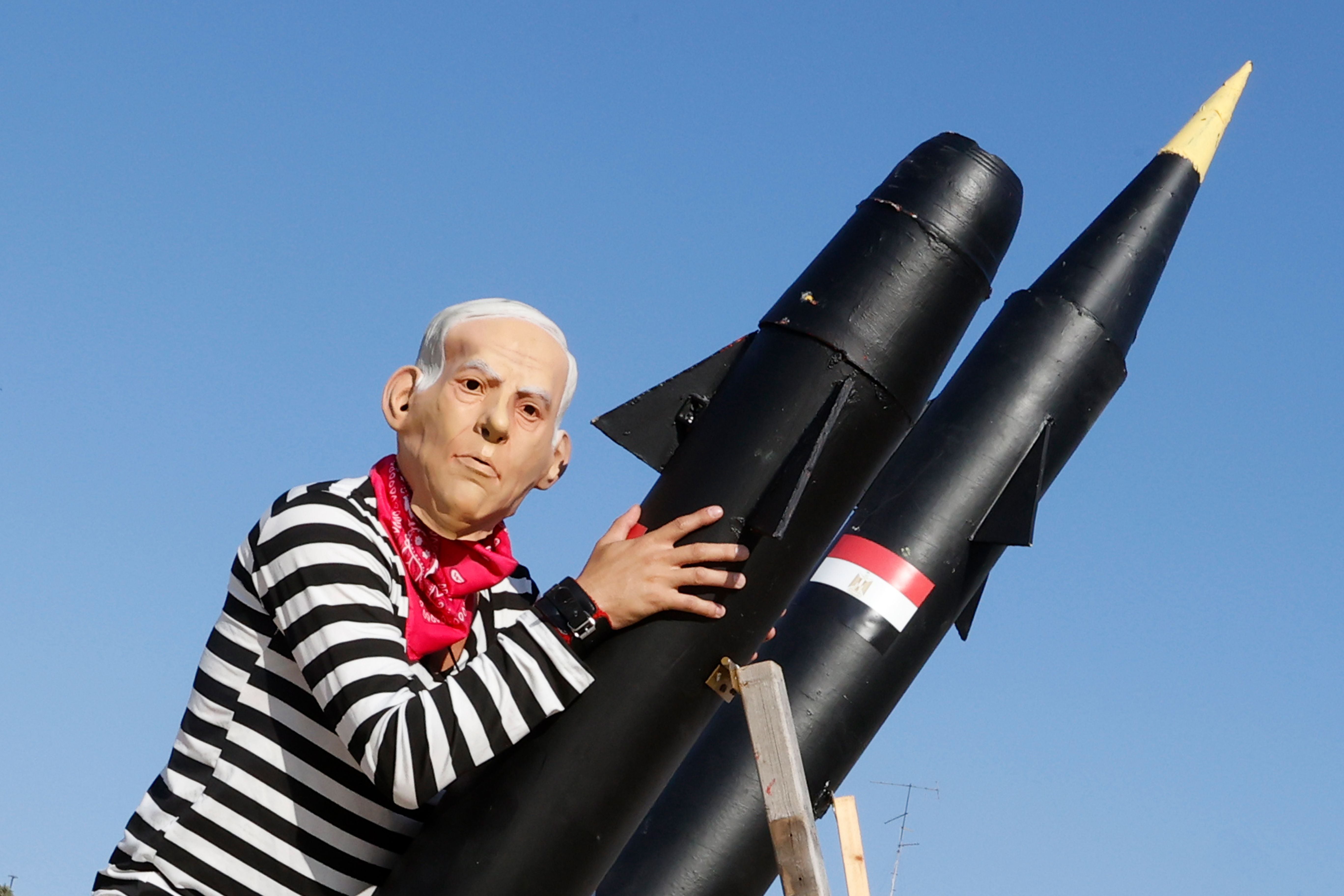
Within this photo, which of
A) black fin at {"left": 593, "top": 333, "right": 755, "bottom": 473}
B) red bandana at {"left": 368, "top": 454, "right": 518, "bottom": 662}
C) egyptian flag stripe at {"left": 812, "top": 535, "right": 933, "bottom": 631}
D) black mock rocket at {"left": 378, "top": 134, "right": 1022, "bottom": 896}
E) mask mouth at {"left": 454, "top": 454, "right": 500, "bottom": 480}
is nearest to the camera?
red bandana at {"left": 368, "top": 454, "right": 518, "bottom": 662}

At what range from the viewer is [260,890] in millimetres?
2762

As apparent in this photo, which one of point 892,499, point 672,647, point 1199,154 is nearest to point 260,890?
point 672,647

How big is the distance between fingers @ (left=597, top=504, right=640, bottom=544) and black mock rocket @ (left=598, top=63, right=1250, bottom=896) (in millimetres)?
4389

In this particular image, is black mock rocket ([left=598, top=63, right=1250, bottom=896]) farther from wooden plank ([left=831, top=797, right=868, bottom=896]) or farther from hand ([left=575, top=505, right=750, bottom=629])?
hand ([left=575, top=505, right=750, bottom=629])

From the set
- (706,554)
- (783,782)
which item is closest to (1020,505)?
(783,782)

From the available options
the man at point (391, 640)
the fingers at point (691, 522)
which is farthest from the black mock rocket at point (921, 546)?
the man at point (391, 640)

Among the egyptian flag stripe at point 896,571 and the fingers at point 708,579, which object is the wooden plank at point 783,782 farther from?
the egyptian flag stripe at point 896,571

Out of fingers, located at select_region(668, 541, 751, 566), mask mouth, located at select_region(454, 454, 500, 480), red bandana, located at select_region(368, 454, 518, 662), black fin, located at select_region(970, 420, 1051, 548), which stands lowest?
red bandana, located at select_region(368, 454, 518, 662)

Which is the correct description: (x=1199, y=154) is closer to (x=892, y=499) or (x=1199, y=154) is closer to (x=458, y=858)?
(x=892, y=499)

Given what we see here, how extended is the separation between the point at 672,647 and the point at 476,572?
574mm

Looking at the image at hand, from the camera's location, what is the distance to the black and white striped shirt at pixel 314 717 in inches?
106

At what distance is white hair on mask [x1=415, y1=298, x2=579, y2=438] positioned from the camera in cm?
328

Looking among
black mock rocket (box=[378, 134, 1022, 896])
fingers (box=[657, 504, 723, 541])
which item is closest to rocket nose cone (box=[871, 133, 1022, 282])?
black mock rocket (box=[378, 134, 1022, 896])

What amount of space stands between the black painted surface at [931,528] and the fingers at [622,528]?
14.4ft
